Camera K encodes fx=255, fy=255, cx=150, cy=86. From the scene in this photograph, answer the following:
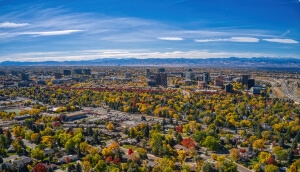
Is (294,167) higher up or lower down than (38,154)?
higher up

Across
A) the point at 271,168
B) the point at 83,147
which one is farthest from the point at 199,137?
the point at 83,147

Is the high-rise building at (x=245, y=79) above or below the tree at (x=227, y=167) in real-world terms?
above

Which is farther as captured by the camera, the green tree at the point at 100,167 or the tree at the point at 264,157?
the tree at the point at 264,157

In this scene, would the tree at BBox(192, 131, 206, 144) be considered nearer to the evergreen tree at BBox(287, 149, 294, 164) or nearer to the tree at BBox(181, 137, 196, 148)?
the tree at BBox(181, 137, 196, 148)

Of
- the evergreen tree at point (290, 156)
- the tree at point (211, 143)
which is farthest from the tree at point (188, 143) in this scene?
the evergreen tree at point (290, 156)

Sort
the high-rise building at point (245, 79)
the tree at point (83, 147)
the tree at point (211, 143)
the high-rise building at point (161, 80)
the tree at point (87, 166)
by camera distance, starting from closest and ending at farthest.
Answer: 1. the tree at point (87, 166)
2. the tree at point (83, 147)
3. the tree at point (211, 143)
4. the high-rise building at point (161, 80)
5. the high-rise building at point (245, 79)

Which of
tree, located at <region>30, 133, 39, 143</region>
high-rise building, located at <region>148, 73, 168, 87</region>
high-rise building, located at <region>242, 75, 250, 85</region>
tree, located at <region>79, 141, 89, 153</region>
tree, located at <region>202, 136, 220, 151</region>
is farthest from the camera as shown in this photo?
high-rise building, located at <region>242, 75, 250, 85</region>

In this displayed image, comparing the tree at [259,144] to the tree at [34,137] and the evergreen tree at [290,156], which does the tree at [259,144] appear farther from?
the tree at [34,137]

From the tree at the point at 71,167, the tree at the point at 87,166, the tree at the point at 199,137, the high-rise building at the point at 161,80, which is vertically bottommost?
the tree at the point at 71,167

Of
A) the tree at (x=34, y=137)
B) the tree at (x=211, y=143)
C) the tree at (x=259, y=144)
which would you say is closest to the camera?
the tree at (x=211, y=143)

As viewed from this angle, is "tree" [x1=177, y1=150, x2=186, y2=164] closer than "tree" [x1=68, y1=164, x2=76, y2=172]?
No

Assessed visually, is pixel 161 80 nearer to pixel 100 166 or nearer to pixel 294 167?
pixel 294 167

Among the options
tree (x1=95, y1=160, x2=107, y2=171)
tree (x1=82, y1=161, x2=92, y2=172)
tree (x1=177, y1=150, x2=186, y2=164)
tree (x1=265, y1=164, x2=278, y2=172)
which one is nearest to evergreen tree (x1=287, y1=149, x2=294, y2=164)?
tree (x1=265, y1=164, x2=278, y2=172)
